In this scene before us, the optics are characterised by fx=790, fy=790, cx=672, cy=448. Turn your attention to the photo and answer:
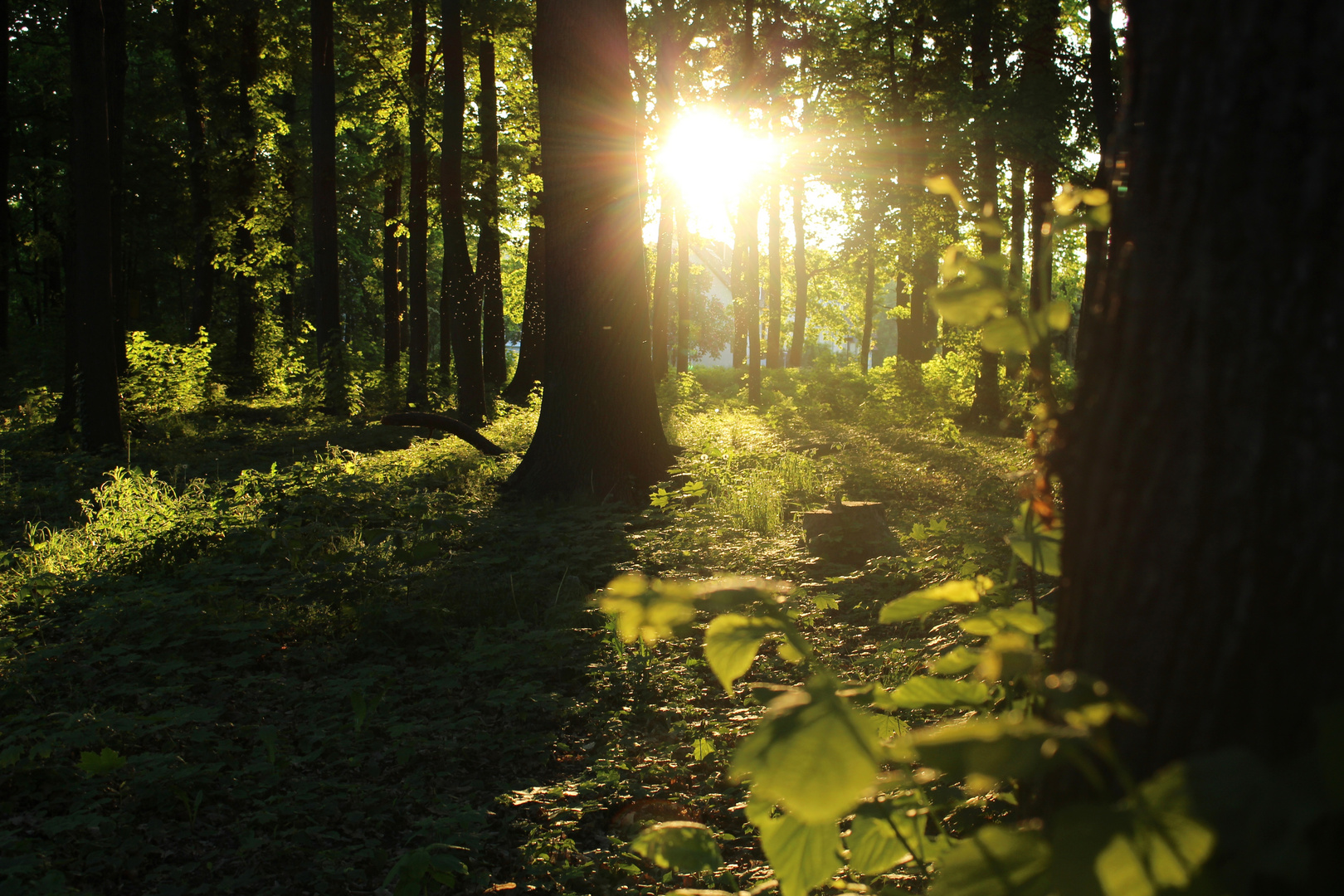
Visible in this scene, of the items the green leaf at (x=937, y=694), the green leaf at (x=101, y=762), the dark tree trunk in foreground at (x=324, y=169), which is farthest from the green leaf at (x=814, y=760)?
the dark tree trunk in foreground at (x=324, y=169)

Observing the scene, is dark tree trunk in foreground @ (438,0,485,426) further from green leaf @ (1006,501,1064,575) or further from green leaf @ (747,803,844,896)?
green leaf @ (747,803,844,896)

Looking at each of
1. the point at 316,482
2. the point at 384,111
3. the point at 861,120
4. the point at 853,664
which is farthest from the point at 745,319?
the point at 853,664

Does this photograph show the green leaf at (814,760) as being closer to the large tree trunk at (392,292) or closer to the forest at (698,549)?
the forest at (698,549)

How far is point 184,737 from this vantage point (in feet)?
11.1

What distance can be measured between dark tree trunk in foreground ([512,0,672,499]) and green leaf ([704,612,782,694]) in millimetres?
6768

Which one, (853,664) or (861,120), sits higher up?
(861,120)

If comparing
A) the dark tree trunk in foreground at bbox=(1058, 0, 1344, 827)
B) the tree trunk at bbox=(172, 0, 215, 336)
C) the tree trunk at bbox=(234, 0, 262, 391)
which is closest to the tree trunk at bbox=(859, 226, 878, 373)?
the tree trunk at bbox=(234, 0, 262, 391)

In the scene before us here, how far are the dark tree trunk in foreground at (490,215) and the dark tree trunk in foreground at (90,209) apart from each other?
19.5 feet

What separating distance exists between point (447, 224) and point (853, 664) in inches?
473

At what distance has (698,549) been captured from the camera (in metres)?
6.02

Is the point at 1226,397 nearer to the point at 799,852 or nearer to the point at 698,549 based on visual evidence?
the point at 799,852

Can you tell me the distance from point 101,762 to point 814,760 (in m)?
3.25

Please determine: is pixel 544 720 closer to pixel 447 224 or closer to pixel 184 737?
pixel 184 737

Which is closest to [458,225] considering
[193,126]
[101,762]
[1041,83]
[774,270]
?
[193,126]
